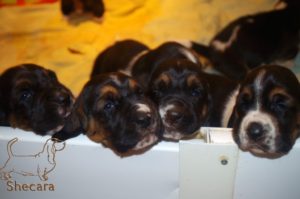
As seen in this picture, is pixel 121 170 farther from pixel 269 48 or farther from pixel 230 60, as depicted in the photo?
pixel 269 48

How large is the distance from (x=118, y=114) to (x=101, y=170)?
0.41 metres

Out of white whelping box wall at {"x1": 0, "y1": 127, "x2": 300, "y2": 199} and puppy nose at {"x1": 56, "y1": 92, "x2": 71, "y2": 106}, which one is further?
puppy nose at {"x1": 56, "y1": 92, "x2": 71, "y2": 106}

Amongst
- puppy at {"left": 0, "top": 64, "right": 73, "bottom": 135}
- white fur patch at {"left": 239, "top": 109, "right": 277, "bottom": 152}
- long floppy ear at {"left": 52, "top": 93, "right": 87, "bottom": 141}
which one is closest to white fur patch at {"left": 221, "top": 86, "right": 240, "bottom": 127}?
white fur patch at {"left": 239, "top": 109, "right": 277, "bottom": 152}

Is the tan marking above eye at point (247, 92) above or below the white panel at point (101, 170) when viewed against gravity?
above

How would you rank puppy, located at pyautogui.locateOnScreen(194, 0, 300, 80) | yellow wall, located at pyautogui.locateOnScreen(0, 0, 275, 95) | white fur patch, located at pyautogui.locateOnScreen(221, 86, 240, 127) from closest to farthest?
white fur patch, located at pyautogui.locateOnScreen(221, 86, 240, 127)
puppy, located at pyautogui.locateOnScreen(194, 0, 300, 80)
yellow wall, located at pyautogui.locateOnScreen(0, 0, 275, 95)

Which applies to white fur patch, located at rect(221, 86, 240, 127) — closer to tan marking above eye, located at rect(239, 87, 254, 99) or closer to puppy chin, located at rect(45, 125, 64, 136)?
tan marking above eye, located at rect(239, 87, 254, 99)

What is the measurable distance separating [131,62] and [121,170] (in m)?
1.94

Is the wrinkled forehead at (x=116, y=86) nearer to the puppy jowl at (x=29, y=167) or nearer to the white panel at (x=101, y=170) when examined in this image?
the white panel at (x=101, y=170)

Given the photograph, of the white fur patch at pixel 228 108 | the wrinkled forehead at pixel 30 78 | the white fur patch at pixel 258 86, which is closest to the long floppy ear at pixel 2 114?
the wrinkled forehead at pixel 30 78

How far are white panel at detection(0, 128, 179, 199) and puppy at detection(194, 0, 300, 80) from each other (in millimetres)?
2065

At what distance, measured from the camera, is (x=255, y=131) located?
2.44 meters

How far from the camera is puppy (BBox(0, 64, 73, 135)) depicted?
284 centimetres

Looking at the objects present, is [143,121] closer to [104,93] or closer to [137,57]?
[104,93]

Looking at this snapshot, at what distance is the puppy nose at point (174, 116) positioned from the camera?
8.77 ft
